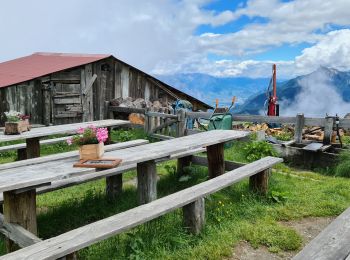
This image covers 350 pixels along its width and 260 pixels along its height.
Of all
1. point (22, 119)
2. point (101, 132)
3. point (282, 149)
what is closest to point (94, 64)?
point (22, 119)

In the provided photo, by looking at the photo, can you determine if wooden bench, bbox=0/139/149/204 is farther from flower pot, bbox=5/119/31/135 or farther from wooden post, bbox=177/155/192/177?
flower pot, bbox=5/119/31/135

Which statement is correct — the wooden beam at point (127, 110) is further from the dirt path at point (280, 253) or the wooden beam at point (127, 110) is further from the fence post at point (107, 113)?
the dirt path at point (280, 253)

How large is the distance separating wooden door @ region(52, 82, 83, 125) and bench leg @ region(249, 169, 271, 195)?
32.3 feet

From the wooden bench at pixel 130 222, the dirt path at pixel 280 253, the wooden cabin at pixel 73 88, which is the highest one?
the wooden cabin at pixel 73 88

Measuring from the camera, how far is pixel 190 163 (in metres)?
7.00

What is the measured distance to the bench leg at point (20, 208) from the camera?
3.68m

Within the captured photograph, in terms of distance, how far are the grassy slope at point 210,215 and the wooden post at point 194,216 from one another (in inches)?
4.2

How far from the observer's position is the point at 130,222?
349 centimetres

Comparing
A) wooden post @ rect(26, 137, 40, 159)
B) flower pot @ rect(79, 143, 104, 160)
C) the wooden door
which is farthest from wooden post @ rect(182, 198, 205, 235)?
the wooden door

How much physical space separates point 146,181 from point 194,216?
0.98 meters

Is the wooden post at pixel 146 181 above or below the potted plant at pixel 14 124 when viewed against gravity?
below

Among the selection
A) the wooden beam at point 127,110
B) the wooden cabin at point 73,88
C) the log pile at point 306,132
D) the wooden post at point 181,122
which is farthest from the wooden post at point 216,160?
the wooden cabin at point 73,88

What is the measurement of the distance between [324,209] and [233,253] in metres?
2.02

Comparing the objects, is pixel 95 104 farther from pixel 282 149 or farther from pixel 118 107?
pixel 282 149
